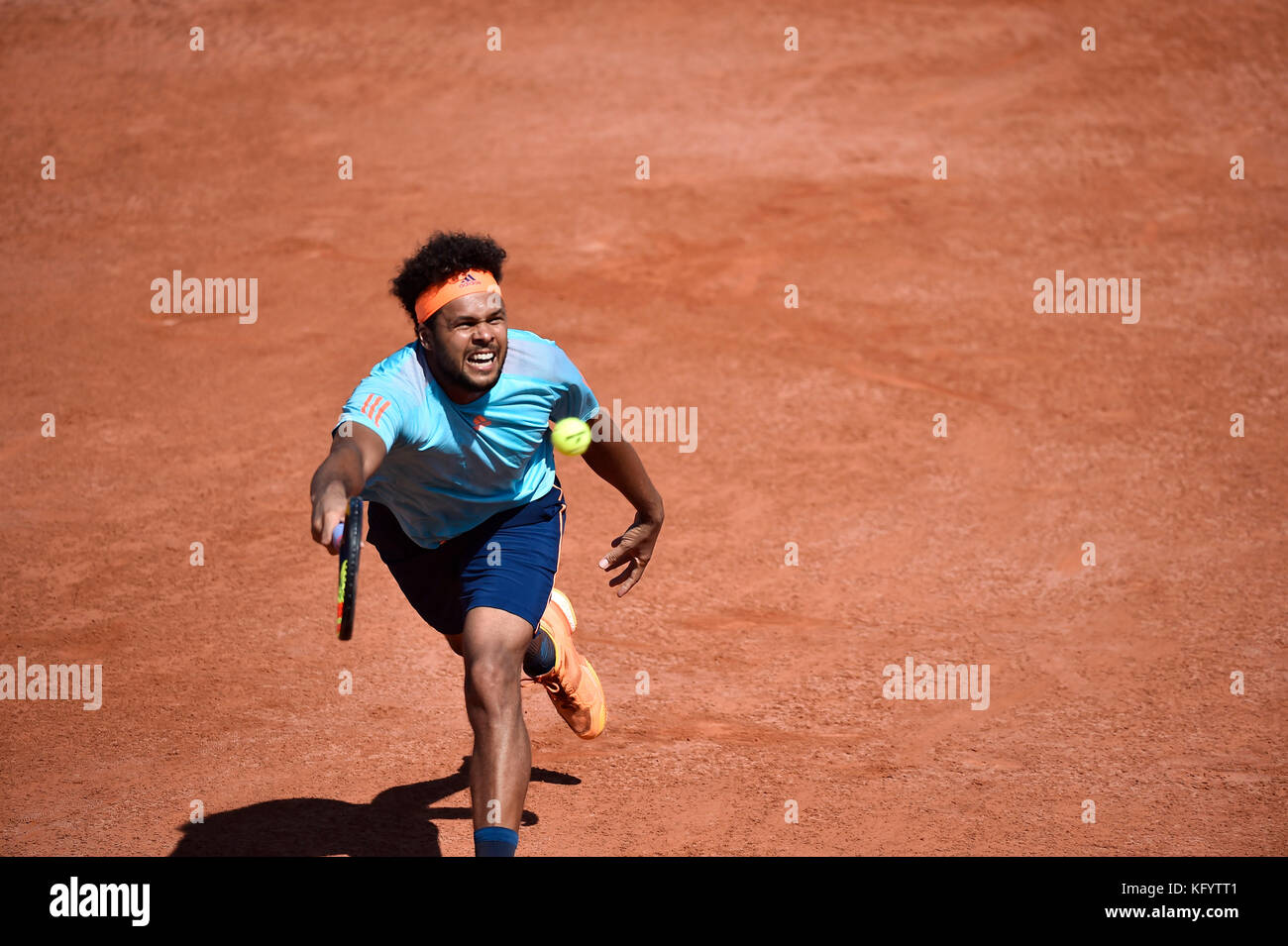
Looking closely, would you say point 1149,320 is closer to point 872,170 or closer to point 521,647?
point 872,170

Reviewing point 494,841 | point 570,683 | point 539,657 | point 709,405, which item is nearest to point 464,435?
Answer: point 539,657

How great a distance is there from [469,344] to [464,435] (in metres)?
0.32

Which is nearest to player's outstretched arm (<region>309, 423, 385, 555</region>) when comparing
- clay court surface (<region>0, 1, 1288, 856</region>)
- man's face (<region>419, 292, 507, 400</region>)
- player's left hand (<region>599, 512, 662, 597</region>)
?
man's face (<region>419, 292, 507, 400</region>)

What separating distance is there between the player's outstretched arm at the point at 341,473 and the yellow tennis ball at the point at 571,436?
0.82 meters

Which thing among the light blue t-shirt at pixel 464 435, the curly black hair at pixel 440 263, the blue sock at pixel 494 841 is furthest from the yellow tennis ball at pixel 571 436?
the blue sock at pixel 494 841

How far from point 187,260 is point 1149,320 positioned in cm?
831

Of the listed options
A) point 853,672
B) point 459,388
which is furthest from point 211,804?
point 853,672

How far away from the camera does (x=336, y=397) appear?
952cm

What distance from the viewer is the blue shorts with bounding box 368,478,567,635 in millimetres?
4688

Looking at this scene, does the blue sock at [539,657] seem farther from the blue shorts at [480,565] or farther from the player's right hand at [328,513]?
the player's right hand at [328,513]

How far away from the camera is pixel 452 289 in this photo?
464 cm

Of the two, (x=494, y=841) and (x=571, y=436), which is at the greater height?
(x=571, y=436)

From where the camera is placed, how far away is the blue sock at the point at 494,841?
410cm

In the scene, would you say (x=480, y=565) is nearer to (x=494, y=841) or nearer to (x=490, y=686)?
(x=490, y=686)
